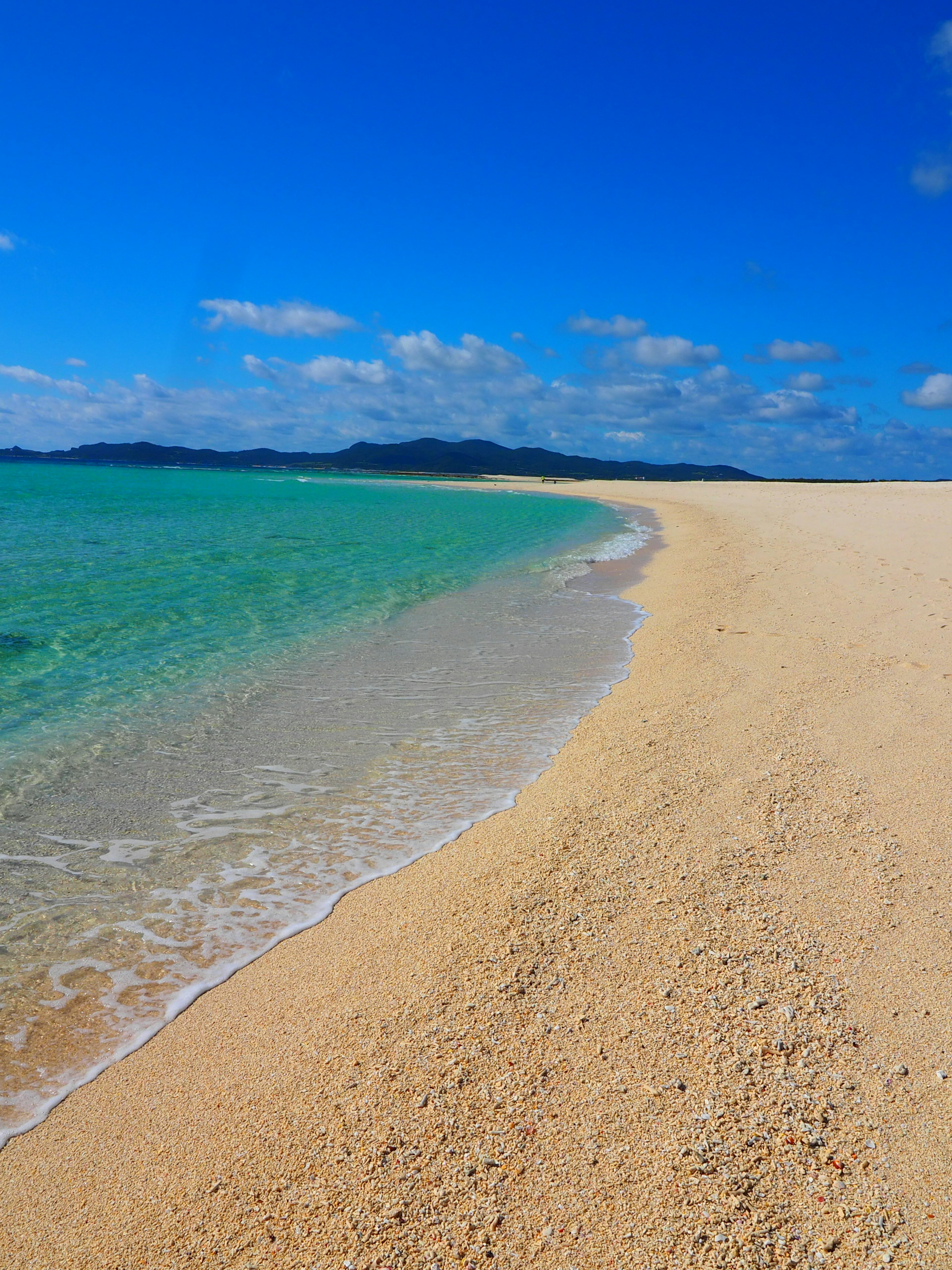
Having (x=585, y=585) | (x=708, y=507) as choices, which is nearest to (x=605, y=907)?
(x=585, y=585)

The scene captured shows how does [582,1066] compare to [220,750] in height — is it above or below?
above

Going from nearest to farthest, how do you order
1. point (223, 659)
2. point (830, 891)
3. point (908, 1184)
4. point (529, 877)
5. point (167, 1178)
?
1. point (908, 1184)
2. point (167, 1178)
3. point (830, 891)
4. point (529, 877)
5. point (223, 659)

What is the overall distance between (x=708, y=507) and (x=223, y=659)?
3713 cm

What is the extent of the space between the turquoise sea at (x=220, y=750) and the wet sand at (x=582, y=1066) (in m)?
0.41

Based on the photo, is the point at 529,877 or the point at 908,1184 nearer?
the point at 908,1184

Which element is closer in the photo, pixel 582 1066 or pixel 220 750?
pixel 582 1066

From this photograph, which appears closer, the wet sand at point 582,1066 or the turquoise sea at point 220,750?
the wet sand at point 582,1066

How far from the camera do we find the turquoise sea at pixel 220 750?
3740 millimetres

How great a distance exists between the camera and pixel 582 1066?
8.57 ft

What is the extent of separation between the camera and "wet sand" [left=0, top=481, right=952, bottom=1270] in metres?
2.10

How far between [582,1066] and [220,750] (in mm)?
4892

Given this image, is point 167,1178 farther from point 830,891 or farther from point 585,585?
point 585,585

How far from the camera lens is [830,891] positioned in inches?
142

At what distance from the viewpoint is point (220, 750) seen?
666 cm
